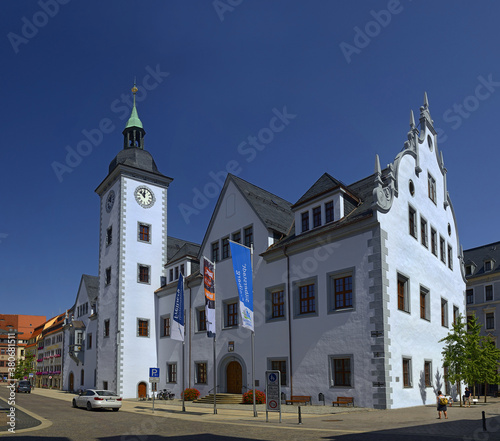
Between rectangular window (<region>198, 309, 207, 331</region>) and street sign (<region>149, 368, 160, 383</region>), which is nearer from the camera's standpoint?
street sign (<region>149, 368, 160, 383</region>)

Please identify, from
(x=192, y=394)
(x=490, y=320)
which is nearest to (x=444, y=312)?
(x=192, y=394)

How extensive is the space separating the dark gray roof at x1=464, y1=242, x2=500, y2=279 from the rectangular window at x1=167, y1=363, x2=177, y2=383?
3812cm

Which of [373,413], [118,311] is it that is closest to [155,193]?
[118,311]

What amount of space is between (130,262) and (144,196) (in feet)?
21.6

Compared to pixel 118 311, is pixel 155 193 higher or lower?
higher

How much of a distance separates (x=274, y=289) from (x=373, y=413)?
10.9 metres

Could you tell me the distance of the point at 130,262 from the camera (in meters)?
46.1

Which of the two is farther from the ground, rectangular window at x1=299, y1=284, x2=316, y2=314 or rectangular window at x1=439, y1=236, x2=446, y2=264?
rectangular window at x1=439, y1=236, x2=446, y2=264

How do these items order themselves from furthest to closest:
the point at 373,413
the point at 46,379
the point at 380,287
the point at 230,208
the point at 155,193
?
the point at 46,379
the point at 155,193
the point at 230,208
the point at 380,287
the point at 373,413

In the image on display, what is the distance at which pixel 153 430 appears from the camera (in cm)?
1808

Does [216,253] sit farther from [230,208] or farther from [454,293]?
[454,293]

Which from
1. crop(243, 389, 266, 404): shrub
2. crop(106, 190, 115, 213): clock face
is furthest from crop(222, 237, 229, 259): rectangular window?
crop(106, 190, 115, 213): clock face

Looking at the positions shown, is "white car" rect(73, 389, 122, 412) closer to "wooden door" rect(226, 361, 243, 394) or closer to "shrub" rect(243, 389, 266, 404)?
"shrub" rect(243, 389, 266, 404)

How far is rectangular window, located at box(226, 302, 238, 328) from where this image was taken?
1399 inches
